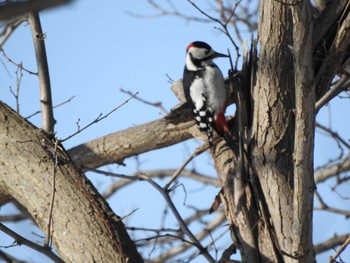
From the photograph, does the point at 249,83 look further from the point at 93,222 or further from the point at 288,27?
the point at 93,222

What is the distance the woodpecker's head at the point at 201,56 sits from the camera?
506cm

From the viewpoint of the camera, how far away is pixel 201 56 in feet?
16.7

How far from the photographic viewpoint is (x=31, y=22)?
12.3 feet

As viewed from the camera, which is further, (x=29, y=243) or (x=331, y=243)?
(x=331, y=243)

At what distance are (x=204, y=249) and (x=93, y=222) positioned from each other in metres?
0.69

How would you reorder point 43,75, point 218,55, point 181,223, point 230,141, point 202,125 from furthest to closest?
point 218,55
point 202,125
point 230,141
point 43,75
point 181,223

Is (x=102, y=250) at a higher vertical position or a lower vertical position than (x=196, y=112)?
lower

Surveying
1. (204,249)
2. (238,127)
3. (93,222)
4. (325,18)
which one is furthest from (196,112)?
(93,222)

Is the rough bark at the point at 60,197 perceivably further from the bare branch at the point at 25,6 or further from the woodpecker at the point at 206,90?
the bare branch at the point at 25,6

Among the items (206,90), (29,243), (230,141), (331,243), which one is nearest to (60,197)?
(29,243)

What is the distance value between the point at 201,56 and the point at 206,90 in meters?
0.49

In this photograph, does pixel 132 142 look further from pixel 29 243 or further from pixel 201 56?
pixel 29 243

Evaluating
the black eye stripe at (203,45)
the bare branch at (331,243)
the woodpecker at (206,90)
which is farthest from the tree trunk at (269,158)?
the bare branch at (331,243)

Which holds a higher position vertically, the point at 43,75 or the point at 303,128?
the point at 43,75
